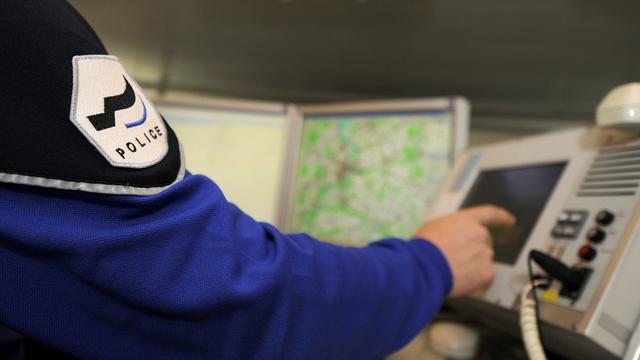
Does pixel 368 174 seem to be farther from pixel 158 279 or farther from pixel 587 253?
pixel 158 279

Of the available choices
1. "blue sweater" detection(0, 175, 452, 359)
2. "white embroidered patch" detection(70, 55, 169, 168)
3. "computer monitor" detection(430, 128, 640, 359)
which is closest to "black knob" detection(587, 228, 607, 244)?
"computer monitor" detection(430, 128, 640, 359)

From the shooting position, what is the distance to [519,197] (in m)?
0.82

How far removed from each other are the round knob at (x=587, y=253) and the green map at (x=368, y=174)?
87 centimetres

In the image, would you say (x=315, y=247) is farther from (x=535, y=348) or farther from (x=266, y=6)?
(x=266, y=6)

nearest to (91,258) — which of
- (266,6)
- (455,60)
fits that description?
(266,6)

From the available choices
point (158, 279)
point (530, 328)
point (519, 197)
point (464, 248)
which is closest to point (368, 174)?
point (519, 197)

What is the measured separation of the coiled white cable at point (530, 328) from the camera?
0.55 m

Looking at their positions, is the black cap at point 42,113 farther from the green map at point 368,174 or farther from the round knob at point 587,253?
the green map at point 368,174

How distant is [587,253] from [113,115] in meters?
0.52

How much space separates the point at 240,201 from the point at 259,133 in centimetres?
24

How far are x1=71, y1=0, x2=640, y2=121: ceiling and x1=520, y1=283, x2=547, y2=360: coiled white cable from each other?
1.52 meters

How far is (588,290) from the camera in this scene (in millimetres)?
547

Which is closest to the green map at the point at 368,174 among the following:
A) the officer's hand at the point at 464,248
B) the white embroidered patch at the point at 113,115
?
the officer's hand at the point at 464,248

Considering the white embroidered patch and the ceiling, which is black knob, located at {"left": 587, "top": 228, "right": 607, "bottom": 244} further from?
the ceiling
